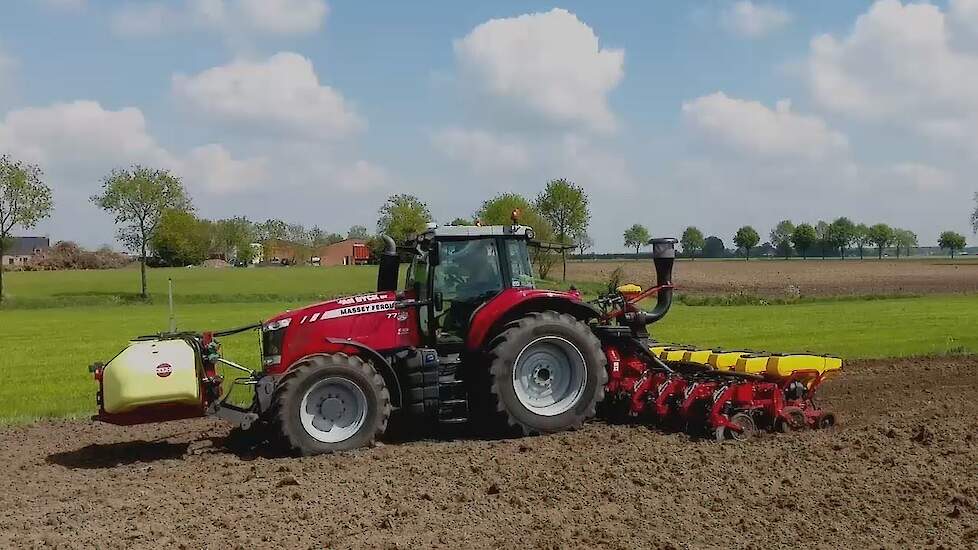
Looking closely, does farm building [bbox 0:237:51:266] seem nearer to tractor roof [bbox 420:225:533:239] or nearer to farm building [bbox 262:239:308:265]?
farm building [bbox 262:239:308:265]

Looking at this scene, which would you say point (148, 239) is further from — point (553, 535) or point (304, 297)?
point (553, 535)

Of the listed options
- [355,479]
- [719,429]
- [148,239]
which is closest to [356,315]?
[355,479]

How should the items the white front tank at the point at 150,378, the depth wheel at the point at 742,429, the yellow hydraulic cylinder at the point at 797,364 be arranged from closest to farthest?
the white front tank at the point at 150,378
the depth wheel at the point at 742,429
the yellow hydraulic cylinder at the point at 797,364

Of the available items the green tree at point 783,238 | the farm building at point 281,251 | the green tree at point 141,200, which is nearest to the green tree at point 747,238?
the green tree at point 783,238

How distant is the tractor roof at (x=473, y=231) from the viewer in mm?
8883

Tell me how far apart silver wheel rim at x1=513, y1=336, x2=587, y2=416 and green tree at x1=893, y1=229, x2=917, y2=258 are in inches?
6324

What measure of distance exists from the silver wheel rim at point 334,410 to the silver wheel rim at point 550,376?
1.64 m

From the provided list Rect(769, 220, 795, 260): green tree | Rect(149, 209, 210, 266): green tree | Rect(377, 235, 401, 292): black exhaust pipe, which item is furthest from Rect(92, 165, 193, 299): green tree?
Rect(769, 220, 795, 260): green tree

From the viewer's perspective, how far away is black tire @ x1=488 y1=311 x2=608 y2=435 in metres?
8.48

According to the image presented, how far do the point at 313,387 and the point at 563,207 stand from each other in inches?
2139

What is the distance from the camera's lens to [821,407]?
10.1 meters

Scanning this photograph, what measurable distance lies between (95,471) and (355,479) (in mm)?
2677

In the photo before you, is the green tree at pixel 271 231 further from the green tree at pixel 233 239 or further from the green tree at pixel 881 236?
the green tree at pixel 881 236

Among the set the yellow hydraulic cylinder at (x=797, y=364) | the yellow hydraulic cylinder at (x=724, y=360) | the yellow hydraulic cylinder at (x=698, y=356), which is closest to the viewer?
the yellow hydraulic cylinder at (x=797, y=364)
